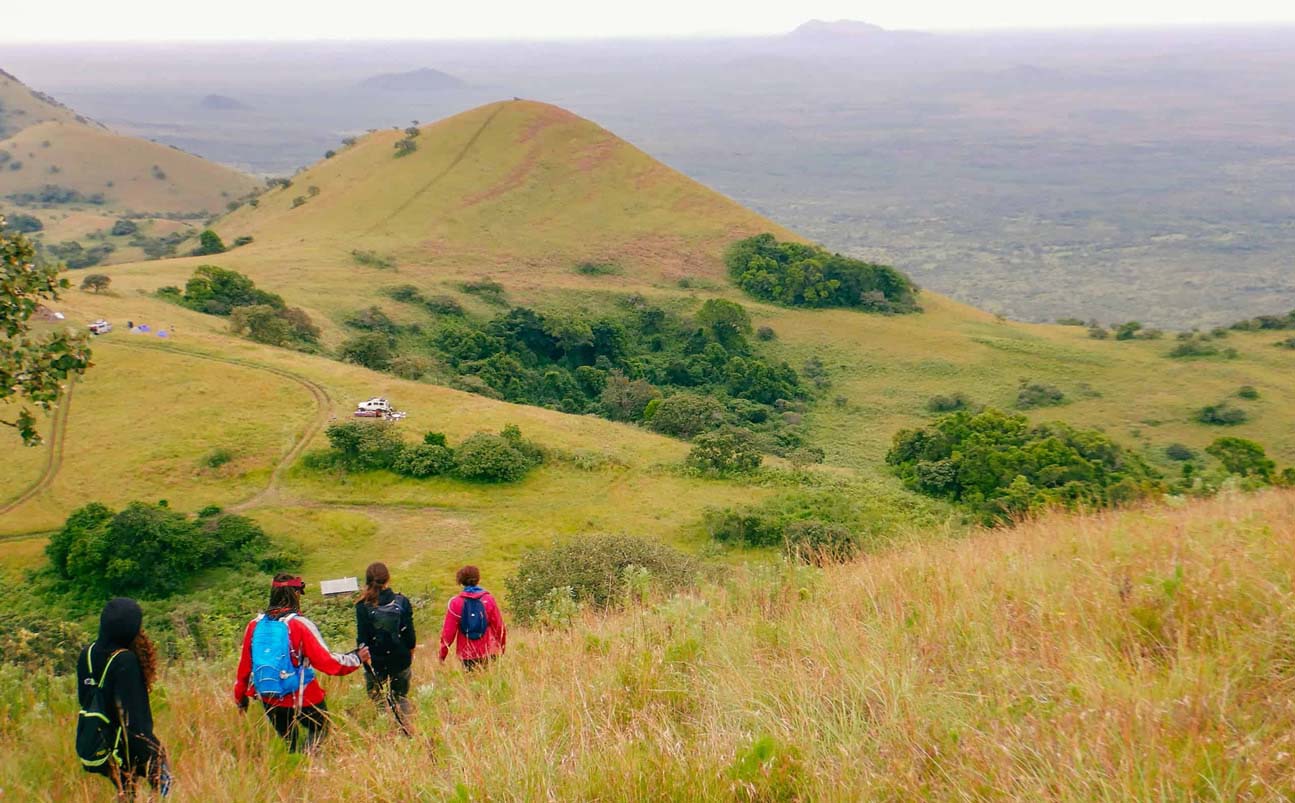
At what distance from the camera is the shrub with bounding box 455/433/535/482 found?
29047 millimetres

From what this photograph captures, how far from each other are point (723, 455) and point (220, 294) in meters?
33.7

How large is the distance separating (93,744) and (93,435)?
2969 cm

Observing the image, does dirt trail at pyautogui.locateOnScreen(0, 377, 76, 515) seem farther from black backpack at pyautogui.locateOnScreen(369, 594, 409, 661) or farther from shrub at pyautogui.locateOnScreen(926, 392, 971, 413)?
shrub at pyautogui.locateOnScreen(926, 392, 971, 413)

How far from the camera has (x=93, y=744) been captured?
503cm

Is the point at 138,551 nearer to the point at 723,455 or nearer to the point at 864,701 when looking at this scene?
the point at 723,455

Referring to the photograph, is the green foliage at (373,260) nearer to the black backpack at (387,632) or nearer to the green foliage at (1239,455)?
the green foliage at (1239,455)

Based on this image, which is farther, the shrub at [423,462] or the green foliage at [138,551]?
the shrub at [423,462]

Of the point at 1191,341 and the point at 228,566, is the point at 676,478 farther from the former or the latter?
the point at 1191,341

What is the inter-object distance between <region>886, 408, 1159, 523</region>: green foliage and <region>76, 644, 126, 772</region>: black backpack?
25.2 m

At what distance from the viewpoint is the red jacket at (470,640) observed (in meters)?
7.22

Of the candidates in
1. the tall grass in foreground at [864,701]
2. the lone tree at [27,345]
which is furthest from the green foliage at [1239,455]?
the lone tree at [27,345]

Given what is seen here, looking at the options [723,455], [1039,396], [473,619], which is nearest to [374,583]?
[473,619]

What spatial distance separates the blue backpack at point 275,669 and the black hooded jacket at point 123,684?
74 cm

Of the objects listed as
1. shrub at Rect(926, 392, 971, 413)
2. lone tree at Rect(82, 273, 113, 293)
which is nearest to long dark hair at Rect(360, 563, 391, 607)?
lone tree at Rect(82, 273, 113, 293)
